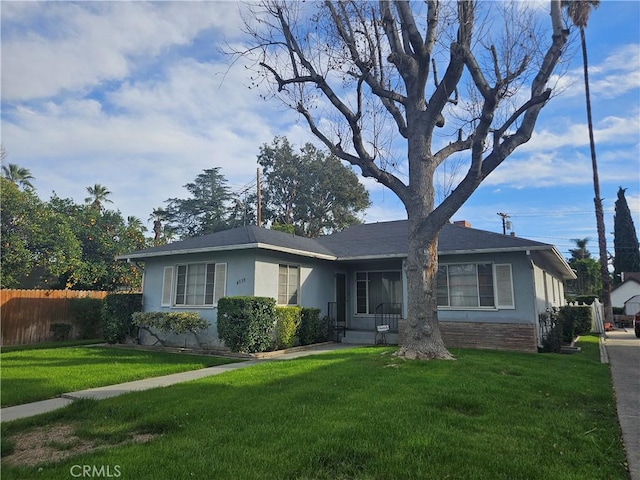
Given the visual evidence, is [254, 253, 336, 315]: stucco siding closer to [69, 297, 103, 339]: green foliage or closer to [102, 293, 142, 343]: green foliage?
[102, 293, 142, 343]: green foliage

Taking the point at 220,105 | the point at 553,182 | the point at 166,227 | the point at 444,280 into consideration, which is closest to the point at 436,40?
the point at 220,105

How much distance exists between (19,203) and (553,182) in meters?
28.6

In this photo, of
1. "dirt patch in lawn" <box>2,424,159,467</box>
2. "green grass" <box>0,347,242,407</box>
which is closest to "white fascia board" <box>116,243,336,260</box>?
"green grass" <box>0,347,242,407</box>

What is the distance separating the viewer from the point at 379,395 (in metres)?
5.96

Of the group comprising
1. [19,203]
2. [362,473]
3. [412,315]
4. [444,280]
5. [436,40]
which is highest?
[436,40]

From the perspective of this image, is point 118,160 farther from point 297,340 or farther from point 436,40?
point 436,40

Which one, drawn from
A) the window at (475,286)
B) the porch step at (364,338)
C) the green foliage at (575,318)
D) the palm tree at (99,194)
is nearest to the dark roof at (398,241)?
the window at (475,286)

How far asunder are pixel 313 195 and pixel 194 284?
85.5 feet

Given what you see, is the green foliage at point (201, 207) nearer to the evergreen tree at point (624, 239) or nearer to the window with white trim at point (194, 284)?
the window with white trim at point (194, 284)

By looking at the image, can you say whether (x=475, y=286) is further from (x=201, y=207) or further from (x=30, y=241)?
(x=201, y=207)

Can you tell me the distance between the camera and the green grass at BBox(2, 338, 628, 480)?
138 inches

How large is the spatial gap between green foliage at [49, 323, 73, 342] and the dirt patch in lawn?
12968 mm

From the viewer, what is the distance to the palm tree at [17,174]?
92.9ft

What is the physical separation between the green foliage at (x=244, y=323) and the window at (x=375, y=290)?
18.6ft
